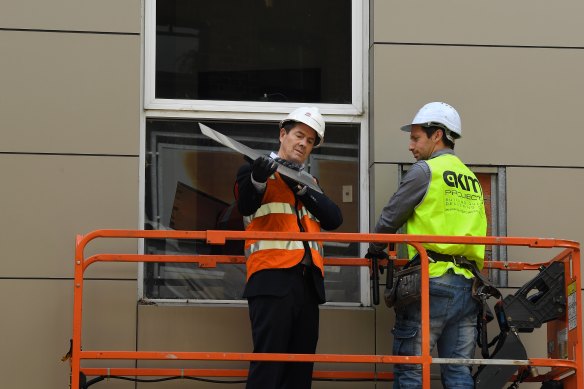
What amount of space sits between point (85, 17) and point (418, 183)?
2.09m

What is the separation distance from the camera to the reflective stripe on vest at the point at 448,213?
20.1 feet

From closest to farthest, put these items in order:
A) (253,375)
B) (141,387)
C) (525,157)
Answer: (253,375)
(141,387)
(525,157)

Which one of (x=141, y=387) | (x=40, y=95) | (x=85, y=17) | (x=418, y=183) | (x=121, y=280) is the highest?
(x=85, y=17)

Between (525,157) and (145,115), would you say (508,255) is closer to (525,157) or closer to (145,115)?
(525,157)

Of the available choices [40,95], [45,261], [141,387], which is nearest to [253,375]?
[141,387]

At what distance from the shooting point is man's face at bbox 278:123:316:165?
6172 mm

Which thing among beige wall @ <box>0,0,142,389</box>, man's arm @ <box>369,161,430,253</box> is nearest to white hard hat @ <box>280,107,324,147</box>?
man's arm @ <box>369,161,430,253</box>

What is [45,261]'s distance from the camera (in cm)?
659

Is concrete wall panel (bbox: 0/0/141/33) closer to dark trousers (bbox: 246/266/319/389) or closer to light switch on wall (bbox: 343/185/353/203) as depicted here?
light switch on wall (bbox: 343/185/353/203)

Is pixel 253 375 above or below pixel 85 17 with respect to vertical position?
below

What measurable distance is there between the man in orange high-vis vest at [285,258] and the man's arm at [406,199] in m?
0.25

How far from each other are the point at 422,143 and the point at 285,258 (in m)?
1.02

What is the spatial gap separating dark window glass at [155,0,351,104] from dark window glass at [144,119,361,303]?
0.21m

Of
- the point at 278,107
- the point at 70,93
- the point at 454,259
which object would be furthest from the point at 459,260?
the point at 70,93
